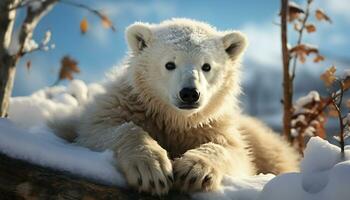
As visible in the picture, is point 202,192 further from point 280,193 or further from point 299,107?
point 299,107

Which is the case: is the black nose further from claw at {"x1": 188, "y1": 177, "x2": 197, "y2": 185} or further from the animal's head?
claw at {"x1": 188, "y1": 177, "x2": 197, "y2": 185}

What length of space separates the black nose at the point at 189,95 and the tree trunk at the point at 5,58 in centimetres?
179

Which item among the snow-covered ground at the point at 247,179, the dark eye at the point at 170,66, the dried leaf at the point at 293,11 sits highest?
the dried leaf at the point at 293,11

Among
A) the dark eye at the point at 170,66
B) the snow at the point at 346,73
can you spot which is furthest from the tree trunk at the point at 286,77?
the snow at the point at 346,73

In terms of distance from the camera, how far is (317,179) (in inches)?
106

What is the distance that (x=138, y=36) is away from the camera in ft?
14.4

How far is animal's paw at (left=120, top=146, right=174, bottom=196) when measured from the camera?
289 cm

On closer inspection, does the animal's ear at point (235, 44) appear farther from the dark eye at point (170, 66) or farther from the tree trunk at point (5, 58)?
the tree trunk at point (5, 58)

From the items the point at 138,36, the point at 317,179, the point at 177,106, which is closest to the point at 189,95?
the point at 177,106

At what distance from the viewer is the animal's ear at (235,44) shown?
4.48 meters

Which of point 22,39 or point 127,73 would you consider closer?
point 127,73

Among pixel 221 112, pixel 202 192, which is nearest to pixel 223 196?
pixel 202 192

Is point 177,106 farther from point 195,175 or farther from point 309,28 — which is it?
point 309,28

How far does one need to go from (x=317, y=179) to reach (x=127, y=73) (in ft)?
6.63
